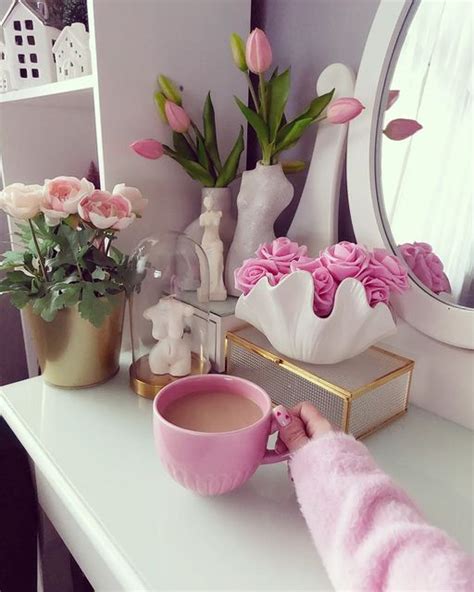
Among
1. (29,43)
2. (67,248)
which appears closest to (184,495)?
(67,248)

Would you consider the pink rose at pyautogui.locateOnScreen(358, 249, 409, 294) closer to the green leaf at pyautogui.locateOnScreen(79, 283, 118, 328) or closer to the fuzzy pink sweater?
the fuzzy pink sweater

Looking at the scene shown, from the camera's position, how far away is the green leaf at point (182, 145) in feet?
2.11

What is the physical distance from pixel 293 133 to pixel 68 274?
12.1 inches

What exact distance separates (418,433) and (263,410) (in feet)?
0.67

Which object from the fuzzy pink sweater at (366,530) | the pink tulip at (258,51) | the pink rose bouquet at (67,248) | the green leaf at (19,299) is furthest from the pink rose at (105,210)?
the fuzzy pink sweater at (366,530)

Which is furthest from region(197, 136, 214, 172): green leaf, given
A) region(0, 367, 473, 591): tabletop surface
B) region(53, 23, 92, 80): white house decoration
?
region(0, 367, 473, 591): tabletop surface

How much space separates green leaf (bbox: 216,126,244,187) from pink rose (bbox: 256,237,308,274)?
171mm

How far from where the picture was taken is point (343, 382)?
1.61 feet

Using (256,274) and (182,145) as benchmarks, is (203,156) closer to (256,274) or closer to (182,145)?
(182,145)

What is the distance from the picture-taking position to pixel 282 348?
0.52 meters

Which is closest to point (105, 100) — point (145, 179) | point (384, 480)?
point (145, 179)

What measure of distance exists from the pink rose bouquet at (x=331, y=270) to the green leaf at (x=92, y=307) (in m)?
0.15

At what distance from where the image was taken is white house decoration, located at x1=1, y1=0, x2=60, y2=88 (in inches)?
29.1

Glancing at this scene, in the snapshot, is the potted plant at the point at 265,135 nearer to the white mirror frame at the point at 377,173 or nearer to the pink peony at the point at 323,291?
the white mirror frame at the point at 377,173
